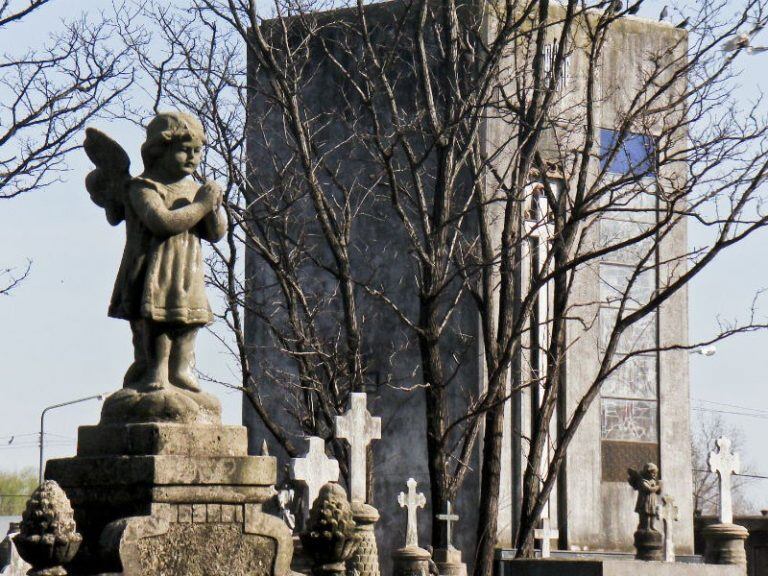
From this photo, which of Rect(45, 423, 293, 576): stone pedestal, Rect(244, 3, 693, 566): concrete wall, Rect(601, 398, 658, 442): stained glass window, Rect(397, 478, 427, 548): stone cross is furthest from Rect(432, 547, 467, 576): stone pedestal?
Rect(45, 423, 293, 576): stone pedestal

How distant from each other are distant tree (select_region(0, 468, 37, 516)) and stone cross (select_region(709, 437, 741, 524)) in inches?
2473

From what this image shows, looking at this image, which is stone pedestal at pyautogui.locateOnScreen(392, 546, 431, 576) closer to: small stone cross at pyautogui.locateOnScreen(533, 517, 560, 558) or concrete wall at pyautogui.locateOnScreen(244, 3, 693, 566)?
small stone cross at pyautogui.locateOnScreen(533, 517, 560, 558)

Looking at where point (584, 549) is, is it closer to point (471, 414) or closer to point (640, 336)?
point (640, 336)

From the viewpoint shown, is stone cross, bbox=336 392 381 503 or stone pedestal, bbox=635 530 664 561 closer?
stone cross, bbox=336 392 381 503

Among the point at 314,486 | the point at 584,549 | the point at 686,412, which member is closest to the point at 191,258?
the point at 314,486

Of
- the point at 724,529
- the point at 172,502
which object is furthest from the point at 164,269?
the point at 724,529

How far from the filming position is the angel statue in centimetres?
933

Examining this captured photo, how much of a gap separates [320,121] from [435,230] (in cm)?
700

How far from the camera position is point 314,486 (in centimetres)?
1548

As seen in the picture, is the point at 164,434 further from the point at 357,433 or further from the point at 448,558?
the point at 448,558

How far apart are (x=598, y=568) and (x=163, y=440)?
644 cm

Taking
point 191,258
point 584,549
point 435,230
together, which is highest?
point 435,230

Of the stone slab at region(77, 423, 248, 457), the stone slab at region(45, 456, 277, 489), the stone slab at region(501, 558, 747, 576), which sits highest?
the stone slab at region(77, 423, 248, 457)

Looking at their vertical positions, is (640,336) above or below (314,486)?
above
